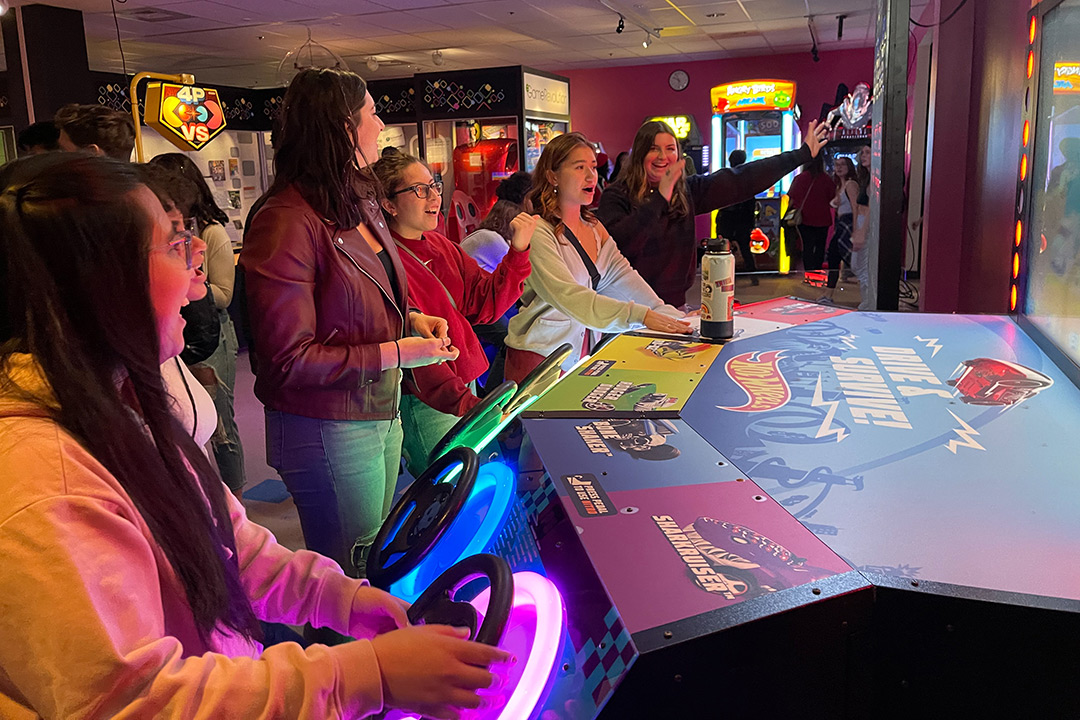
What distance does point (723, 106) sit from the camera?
9.19m

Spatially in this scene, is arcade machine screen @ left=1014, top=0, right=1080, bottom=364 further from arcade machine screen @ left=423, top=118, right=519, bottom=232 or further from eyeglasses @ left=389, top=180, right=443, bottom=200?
arcade machine screen @ left=423, top=118, right=519, bottom=232

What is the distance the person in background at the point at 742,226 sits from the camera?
9055 mm

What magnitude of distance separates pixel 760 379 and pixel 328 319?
3.01 ft

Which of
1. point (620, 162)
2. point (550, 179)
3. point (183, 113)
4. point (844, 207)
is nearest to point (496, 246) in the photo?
point (550, 179)

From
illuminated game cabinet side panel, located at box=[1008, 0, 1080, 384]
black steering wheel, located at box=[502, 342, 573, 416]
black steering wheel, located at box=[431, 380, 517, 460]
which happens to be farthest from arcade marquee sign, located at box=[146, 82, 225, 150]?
illuminated game cabinet side panel, located at box=[1008, 0, 1080, 384]

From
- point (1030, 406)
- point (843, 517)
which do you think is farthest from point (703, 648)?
point (1030, 406)

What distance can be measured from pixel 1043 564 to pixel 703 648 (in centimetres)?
40

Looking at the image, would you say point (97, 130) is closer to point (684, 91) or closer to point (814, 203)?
point (814, 203)

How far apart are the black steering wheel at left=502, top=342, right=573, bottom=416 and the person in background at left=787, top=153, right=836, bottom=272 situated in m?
7.45

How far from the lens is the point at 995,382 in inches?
59.9

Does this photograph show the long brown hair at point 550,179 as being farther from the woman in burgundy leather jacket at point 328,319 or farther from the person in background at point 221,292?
the person in background at point 221,292

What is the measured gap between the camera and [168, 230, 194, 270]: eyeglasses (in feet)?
2.63

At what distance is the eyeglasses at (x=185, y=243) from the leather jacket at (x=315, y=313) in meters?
0.75

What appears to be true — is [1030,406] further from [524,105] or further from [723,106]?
[723,106]
